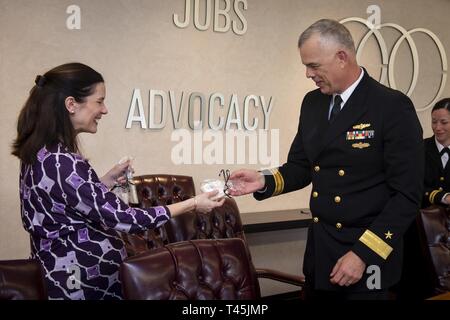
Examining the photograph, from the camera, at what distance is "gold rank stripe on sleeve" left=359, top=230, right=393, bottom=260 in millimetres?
1810

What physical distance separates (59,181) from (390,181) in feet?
4.10

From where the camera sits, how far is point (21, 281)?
153cm

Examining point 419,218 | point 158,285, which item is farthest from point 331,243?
point 419,218

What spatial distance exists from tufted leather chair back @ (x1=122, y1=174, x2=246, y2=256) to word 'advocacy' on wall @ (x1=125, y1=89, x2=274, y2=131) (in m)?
0.79

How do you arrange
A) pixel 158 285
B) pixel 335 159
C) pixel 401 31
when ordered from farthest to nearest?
1. pixel 401 31
2. pixel 335 159
3. pixel 158 285

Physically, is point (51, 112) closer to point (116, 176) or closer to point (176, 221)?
point (116, 176)

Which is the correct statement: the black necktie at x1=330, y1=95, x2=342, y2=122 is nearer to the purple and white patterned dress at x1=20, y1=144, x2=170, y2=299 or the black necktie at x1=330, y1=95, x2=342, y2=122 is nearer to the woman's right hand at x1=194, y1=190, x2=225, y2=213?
the woman's right hand at x1=194, y1=190, x2=225, y2=213

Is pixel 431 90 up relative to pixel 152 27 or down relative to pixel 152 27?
down

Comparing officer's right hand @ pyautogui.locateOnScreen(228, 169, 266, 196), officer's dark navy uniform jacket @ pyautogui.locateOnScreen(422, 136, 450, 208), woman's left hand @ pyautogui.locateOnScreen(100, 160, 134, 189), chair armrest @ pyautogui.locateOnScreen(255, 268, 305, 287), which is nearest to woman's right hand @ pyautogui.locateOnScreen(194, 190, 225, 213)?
officer's right hand @ pyautogui.locateOnScreen(228, 169, 266, 196)

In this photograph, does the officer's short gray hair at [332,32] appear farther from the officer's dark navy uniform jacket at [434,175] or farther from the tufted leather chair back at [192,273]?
the officer's dark navy uniform jacket at [434,175]

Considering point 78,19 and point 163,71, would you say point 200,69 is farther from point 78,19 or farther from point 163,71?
point 78,19

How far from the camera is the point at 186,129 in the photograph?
3984 millimetres

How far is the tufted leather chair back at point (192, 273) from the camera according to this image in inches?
60.7

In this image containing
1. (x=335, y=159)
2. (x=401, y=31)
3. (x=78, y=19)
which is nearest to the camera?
(x=335, y=159)
